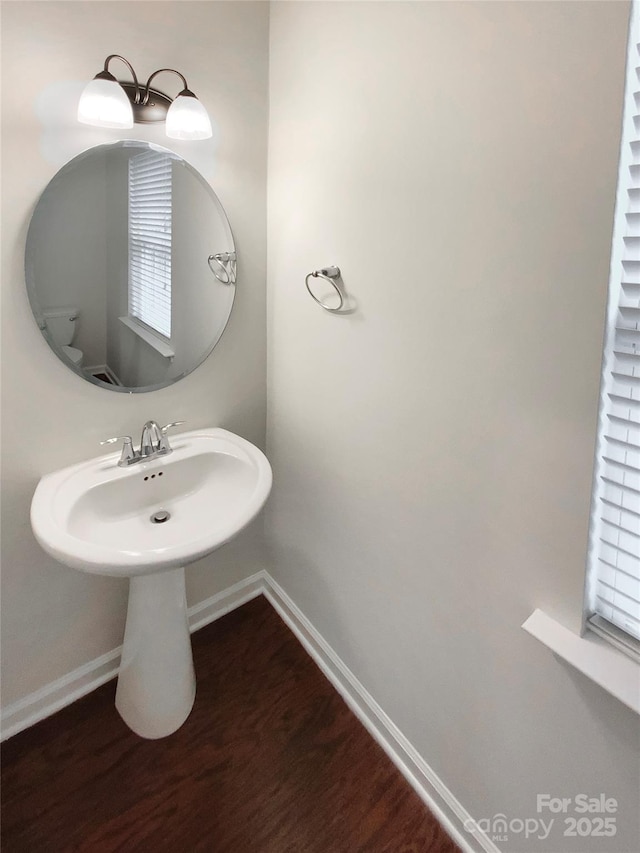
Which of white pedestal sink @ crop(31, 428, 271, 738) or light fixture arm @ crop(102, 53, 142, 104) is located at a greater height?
light fixture arm @ crop(102, 53, 142, 104)

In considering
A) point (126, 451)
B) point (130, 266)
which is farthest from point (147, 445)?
point (130, 266)

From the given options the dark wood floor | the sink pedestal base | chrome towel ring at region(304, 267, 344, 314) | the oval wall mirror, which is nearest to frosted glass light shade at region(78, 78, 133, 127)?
the oval wall mirror

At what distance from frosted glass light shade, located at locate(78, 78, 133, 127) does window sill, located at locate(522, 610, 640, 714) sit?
1466 mm

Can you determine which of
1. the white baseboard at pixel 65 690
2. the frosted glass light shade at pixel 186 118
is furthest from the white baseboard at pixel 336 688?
the frosted glass light shade at pixel 186 118

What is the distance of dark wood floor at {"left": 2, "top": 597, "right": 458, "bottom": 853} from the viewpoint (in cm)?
124

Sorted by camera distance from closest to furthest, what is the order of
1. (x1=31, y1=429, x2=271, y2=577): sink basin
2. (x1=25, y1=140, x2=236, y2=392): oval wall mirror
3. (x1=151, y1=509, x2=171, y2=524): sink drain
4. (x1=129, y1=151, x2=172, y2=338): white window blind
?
(x1=31, y1=429, x2=271, y2=577): sink basin
(x1=25, y1=140, x2=236, y2=392): oval wall mirror
(x1=129, y1=151, x2=172, y2=338): white window blind
(x1=151, y1=509, x2=171, y2=524): sink drain

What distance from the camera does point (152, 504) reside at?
1.46 metres

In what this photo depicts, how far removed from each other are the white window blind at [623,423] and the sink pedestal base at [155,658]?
43.6 inches

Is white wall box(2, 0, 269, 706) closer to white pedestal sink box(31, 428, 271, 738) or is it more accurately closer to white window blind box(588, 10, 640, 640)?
white pedestal sink box(31, 428, 271, 738)

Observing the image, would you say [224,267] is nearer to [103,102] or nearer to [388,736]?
[103,102]

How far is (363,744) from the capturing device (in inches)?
57.9

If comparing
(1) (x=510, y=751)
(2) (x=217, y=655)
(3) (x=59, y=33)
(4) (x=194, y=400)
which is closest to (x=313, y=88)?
(3) (x=59, y=33)

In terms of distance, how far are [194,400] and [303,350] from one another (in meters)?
0.40

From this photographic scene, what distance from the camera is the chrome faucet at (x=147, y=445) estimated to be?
1.40 meters
